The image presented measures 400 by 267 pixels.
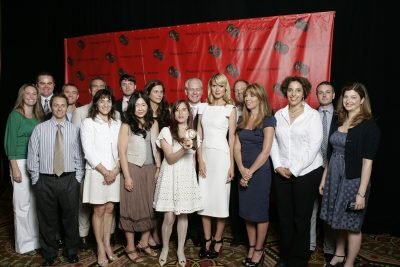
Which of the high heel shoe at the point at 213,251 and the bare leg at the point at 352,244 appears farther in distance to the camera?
the high heel shoe at the point at 213,251

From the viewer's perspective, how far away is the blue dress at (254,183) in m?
2.68

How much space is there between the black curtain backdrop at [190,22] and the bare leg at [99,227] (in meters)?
2.53

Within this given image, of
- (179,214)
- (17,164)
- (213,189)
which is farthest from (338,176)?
(17,164)

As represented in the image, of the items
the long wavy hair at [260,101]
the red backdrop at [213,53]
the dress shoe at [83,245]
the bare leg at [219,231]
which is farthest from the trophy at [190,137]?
the red backdrop at [213,53]

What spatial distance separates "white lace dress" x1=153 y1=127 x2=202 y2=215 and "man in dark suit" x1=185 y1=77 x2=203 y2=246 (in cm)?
39

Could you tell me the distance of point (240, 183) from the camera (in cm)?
277

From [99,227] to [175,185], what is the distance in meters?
0.75

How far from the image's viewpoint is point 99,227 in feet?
9.14

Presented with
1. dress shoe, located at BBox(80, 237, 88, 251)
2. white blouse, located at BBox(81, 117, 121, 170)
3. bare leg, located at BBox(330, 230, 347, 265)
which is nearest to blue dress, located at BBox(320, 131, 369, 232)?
bare leg, located at BBox(330, 230, 347, 265)

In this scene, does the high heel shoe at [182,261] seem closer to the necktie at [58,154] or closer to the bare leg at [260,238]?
the bare leg at [260,238]

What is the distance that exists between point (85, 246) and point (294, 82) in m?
2.39

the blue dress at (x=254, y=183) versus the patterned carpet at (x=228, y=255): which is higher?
the blue dress at (x=254, y=183)

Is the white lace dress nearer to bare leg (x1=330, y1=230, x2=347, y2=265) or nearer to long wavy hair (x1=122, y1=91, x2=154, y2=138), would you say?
long wavy hair (x1=122, y1=91, x2=154, y2=138)

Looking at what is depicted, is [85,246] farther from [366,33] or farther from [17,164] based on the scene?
[366,33]
